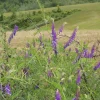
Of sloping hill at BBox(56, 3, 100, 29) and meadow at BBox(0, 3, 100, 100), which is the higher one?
meadow at BBox(0, 3, 100, 100)

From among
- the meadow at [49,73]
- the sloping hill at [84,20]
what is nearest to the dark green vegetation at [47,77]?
the meadow at [49,73]

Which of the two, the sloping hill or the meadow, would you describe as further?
the sloping hill

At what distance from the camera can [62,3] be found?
5394 centimetres

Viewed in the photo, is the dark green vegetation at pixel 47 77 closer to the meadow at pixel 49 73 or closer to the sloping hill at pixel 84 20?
the meadow at pixel 49 73

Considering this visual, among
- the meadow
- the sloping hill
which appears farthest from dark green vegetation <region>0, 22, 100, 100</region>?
the sloping hill

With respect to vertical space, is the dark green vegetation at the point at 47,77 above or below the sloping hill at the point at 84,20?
above

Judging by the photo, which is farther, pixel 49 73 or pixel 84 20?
pixel 84 20

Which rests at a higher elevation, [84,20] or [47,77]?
[47,77]

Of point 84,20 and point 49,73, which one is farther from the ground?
point 49,73

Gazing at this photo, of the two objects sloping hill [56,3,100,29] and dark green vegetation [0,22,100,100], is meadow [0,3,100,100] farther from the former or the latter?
sloping hill [56,3,100,29]

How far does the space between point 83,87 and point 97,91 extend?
3.6 inches

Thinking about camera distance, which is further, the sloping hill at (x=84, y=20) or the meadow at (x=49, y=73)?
the sloping hill at (x=84, y=20)

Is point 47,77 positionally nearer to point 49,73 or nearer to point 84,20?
point 49,73

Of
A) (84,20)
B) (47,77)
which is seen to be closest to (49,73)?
(47,77)
